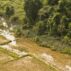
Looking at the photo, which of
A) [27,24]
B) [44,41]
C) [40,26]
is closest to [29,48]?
[44,41]

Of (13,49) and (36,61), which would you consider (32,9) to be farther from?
(36,61)

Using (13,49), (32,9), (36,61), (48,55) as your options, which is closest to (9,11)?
(32,9)

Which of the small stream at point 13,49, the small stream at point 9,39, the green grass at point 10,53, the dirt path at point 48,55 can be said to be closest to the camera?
the dirt path at point 48,55

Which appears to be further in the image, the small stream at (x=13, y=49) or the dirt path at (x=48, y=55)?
the small stream at (x=13, y=49)

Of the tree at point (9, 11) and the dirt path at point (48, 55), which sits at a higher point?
the tree at point (9, 11)

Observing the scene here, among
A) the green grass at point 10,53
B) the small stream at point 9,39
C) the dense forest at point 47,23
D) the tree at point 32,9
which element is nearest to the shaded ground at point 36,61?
the green grass at point 10,53

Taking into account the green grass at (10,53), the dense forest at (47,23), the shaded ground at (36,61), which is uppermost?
the dense forest at (47,23)

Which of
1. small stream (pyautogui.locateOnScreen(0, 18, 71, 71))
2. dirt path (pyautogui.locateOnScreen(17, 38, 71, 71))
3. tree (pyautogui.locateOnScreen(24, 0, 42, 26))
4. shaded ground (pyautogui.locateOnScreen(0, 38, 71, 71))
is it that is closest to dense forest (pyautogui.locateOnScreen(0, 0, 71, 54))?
tree (pyautogui.locateOnScreen(24, 0, 42, 26))

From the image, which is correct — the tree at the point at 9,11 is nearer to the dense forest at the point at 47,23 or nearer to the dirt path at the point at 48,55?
the dense forest at the point at 47,23
